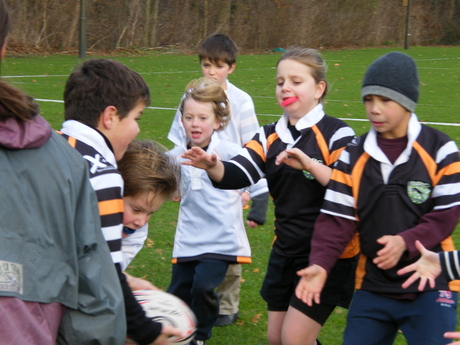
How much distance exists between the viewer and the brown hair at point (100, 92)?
2965 millimetres

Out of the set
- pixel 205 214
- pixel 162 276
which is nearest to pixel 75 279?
pixel 205 214

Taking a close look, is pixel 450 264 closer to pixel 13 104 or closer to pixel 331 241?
pixel 331 241

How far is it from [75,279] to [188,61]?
78.4ft

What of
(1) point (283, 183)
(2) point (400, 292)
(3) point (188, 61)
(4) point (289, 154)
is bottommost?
(3) point (188, 61)

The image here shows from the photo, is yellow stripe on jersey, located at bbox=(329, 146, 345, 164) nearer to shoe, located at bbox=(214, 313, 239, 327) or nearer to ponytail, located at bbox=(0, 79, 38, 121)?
shoe, located at bbox=(214, 313, 239, 327)

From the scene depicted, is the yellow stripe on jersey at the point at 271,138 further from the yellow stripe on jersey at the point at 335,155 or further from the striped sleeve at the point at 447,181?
the striped sleeve at the point at 447,181

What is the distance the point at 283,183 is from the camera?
13.2 feet

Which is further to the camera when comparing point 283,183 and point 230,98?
point 230,98

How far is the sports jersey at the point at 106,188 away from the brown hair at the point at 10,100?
1.55ft

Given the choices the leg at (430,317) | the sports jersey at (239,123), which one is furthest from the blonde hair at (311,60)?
the leg at (430,317)

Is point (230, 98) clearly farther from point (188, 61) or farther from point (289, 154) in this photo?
point (188, 61)

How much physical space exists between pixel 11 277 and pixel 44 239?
146mm

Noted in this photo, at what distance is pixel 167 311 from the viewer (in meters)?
3.06

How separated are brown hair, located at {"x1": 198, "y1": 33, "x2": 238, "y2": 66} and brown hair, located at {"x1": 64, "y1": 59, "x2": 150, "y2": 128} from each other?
284cm
